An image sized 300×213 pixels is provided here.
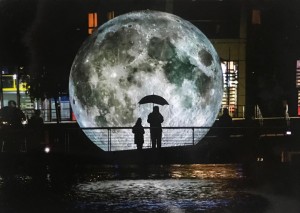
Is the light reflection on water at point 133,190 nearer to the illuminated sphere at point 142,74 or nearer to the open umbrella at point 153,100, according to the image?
the open umbrella at point 153,100

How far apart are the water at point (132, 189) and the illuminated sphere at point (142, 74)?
363 cm

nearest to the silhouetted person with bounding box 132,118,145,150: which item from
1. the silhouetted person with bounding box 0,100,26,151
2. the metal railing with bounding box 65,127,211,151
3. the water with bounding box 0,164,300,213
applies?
the metal railing with bounding box 65,127,211,151

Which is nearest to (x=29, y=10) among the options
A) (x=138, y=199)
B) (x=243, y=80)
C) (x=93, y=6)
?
(x=93, y=6)

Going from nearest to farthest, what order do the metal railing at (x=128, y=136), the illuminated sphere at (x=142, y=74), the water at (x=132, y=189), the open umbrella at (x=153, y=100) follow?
the water at (x=132, y=189) < the metal railing at (x=128, y=136) < the open umbrella at (x=153, y=100) < the illuminated sphere at (x=142, y=74)

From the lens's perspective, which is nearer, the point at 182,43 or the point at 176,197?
the point at 176,197

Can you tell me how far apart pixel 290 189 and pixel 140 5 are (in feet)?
70.2

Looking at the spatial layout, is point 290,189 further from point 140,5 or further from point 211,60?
point 140,5

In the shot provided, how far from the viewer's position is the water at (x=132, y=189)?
914 centimetres

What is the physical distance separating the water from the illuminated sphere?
363 cm

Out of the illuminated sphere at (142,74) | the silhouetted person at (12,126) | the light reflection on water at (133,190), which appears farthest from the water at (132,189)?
the illuminated sphere at (142,74)

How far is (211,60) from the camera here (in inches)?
728

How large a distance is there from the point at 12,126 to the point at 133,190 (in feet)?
20.8

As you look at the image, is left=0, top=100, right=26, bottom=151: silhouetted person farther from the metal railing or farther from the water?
→ the water

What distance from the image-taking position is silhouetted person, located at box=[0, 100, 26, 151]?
1527cm
